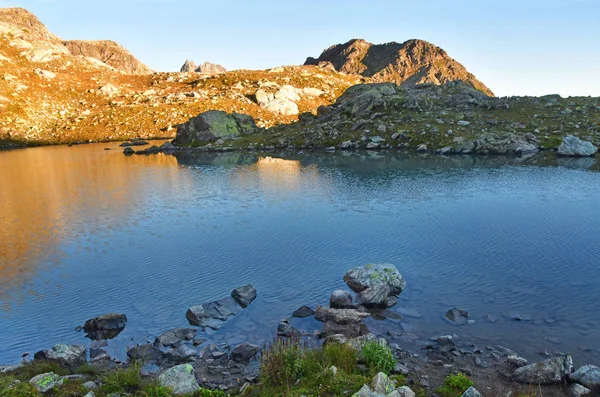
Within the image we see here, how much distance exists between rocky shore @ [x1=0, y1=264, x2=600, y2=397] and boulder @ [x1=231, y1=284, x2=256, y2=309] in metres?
2.23

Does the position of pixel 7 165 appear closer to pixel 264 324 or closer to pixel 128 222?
pixel 128 222

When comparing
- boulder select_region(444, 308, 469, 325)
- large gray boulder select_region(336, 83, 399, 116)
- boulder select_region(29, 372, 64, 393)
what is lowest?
boulder select_region(444, 308, 469, 325)

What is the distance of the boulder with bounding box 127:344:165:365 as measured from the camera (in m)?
21.7

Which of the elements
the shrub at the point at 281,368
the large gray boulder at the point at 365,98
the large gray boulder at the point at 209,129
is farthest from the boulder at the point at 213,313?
the large gray boulder at the point at 209,129

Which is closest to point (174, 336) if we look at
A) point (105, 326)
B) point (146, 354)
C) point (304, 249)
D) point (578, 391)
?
point (146, 354)

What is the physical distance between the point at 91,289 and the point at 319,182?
4452 centimetres

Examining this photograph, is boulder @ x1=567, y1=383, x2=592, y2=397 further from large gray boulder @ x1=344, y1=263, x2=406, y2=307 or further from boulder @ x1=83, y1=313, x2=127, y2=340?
boulder @ x1=83, y1=313, x2=127, y2=340

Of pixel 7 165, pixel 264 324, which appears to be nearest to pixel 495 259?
pixel 264 324

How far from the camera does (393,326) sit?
24.8m

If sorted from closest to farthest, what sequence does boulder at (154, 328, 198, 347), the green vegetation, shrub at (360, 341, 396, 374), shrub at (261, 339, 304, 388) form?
the green vegetation → shrub at (261, 339, 304, 388) → shrub at (360, 341, 396, 374) → boulder at (154, 328, 198, 347)

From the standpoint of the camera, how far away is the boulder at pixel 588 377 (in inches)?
695

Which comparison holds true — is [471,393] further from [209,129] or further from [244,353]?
[209,129]

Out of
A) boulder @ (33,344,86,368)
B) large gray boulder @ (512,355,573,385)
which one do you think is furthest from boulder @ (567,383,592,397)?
boulder @ (33,344,86,368)

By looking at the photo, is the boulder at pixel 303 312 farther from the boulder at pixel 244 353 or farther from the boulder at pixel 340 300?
the boulder at pixel 244 353
